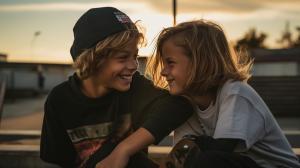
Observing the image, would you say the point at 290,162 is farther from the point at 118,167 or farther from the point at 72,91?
the point at 72,91

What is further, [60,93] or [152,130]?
[60,93]

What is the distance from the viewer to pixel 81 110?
2527 millimetres

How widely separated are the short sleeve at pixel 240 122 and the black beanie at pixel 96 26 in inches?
23.0

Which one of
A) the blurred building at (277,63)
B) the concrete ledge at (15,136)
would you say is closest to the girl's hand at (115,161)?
the concrete ledge at (15,136)

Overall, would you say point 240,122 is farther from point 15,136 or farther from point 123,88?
point 15,136

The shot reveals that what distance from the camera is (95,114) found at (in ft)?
8.27

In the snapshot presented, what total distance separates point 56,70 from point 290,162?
50.7 meters

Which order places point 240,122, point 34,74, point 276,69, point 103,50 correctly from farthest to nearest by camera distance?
point 34,74
point 276,69
point 103,50
point 240,122

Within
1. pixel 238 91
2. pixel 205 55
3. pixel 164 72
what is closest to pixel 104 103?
pixel 164 72

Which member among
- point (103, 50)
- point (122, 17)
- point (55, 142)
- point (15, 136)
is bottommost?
point (15, 136)

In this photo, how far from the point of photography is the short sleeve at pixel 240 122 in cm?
223

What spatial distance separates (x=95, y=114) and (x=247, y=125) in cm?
71

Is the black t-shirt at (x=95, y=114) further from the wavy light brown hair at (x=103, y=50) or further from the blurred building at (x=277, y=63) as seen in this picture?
the blurred building at (x=277, y=63)

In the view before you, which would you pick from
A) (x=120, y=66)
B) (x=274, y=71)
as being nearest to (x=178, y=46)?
(x=120, y=66)
